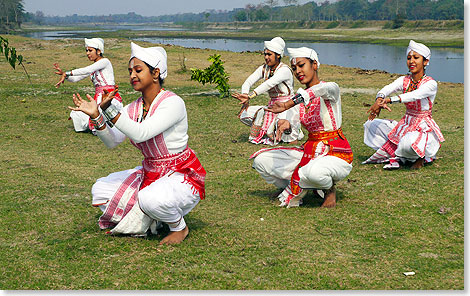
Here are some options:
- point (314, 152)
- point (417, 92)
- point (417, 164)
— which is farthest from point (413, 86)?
point (314, 152)

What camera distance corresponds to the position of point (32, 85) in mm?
17234

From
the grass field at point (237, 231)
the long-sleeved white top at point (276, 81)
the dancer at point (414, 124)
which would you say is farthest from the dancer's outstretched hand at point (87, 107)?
the long-sleeved white top at point (276, 81)

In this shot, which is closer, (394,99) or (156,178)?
(156,178)

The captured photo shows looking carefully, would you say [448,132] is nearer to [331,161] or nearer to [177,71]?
[331,161]

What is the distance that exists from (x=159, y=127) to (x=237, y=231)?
1400mm

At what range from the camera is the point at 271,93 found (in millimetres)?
9695

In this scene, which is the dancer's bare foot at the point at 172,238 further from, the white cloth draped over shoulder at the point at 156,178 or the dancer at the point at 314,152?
the dancer at the point at 314,152

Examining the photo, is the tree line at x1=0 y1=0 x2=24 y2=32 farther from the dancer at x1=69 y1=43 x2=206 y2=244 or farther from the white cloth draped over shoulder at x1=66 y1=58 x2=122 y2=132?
the dancer at x1=69 y1=43 x2=206 y2=244

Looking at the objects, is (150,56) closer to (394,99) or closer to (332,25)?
(394,99)

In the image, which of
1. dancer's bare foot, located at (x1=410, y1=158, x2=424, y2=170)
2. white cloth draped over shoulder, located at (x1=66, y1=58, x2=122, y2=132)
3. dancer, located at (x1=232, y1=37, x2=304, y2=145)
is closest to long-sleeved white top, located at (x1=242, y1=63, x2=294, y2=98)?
dancer, located at (x1=232, y1=37, x2=304, y2=145)

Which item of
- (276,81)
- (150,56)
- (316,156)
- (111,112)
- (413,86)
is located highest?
(150,56)

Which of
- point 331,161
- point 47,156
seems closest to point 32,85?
point 47,156

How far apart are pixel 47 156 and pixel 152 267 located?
212 inches

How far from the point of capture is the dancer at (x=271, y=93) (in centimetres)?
927
